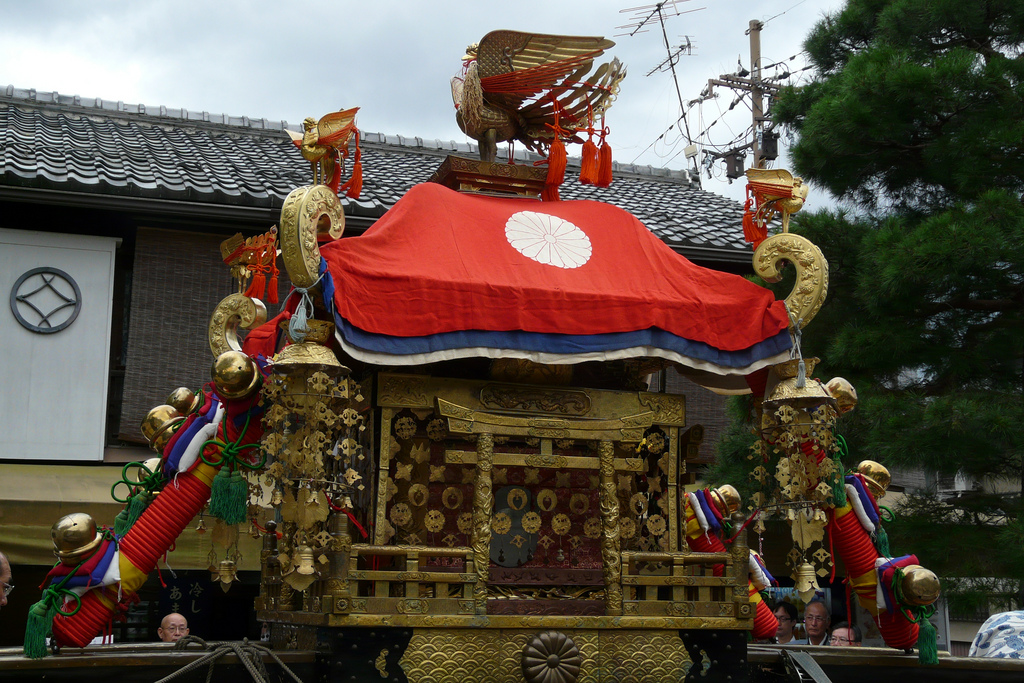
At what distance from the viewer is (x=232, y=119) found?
13406 mm

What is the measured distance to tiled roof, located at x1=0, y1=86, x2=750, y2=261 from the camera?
8820 millimetres

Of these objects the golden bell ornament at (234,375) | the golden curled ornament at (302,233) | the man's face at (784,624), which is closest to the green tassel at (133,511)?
the golden bell ornament at (234,375)

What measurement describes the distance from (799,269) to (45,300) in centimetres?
632

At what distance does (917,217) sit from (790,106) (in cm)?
174

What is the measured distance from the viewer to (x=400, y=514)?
Answer: 5.41m

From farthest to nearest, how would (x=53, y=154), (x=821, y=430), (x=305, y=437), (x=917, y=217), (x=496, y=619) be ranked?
1. (x=53, y=154)
2. (x=917, y=217)
3. (x=821, y=430)
4. (x=496, y=619)
5. (x=305, y=437)

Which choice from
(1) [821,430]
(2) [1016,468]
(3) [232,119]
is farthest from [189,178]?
(2) [1016,468]

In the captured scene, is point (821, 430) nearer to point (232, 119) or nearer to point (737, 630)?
point (737, 630)

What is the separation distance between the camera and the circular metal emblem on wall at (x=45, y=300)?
859 centimetres

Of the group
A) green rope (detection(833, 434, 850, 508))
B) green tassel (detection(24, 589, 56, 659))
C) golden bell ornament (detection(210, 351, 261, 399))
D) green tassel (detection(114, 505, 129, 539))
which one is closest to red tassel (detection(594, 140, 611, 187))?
green rope (detection(833, 434, 850, 508))

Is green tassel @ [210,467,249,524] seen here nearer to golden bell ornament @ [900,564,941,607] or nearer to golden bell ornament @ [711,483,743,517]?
golden bell ornament @ [711,483,743,517]

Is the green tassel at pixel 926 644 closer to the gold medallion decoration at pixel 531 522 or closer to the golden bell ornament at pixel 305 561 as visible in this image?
the gold medallion decoration at pixel 531 522

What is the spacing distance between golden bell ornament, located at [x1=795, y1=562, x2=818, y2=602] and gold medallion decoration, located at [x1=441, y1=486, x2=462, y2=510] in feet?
5.97

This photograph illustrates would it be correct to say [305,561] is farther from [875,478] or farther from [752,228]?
[875,478]
